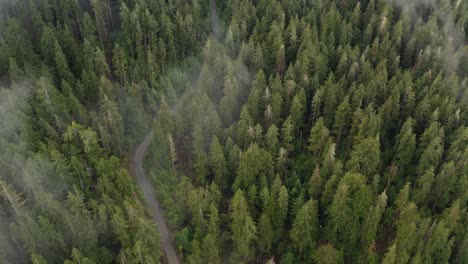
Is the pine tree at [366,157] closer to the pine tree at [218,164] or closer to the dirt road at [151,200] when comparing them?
the pine tree at [218,164]

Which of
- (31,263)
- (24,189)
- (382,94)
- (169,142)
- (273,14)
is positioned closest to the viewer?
(31,263)

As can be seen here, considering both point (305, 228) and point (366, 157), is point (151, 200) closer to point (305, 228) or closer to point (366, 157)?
point (305, 228)

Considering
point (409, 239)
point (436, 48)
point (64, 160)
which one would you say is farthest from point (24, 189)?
point (436, 48)

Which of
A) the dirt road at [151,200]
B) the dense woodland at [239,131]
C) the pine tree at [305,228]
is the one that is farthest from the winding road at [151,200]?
the pine tree at [305,228]

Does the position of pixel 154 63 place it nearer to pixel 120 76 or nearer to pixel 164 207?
pixel 120 76

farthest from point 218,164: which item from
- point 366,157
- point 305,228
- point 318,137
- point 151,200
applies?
point 366,157
